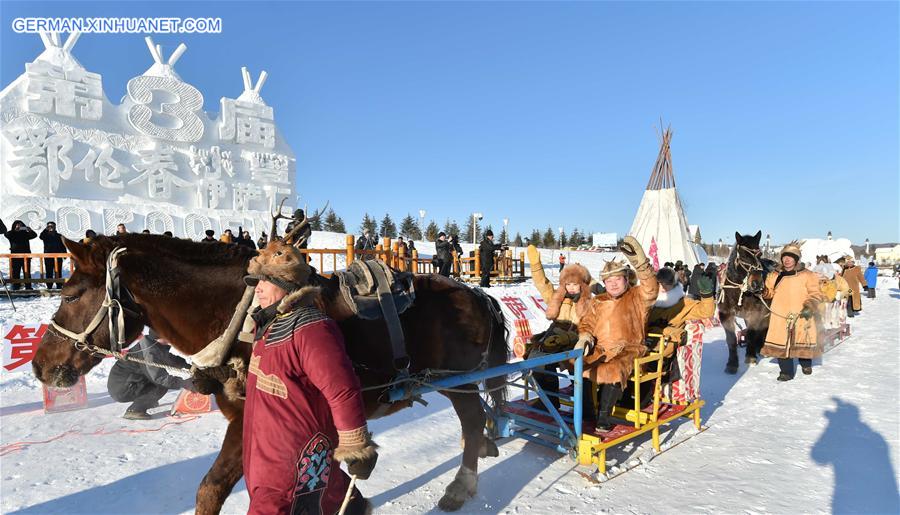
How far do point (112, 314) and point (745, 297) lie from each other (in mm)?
8276

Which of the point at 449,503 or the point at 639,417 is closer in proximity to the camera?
the point at 449,503

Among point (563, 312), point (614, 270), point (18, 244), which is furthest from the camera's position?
point (18, 244)

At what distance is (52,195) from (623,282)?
1894 cm

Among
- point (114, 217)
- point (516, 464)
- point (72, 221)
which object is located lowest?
point (516, 464)

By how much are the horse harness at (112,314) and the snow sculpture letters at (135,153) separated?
17040 mm

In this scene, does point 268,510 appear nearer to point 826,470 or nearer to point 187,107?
point 826,470

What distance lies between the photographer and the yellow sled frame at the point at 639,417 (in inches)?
145

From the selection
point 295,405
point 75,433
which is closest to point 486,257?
point 75,433

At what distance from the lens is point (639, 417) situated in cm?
405

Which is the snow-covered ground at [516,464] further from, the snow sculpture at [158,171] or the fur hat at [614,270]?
the snow sculpture at [158,171]

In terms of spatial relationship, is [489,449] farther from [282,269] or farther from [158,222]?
[158,222]

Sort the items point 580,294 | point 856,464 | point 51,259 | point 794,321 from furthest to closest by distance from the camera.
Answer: point 51,259 → point 794,321 → point 580,294 → point 856,464

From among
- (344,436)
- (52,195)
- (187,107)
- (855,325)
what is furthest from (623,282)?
(187,107)

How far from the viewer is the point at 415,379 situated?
284 centimetres
